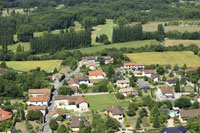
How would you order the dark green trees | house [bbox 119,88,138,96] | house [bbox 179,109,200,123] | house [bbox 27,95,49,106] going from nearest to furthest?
house [bbox 179,109,200,123] → house [bbox 27,95,49,106] → house [bbox 119,88,138,96] → the dark green trees

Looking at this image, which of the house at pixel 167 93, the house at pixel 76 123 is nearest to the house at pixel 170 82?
the house at pixel 167 93

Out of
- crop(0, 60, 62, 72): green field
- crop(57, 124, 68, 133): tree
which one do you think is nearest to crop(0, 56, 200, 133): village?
crop(57, 124, 68, 133): tree

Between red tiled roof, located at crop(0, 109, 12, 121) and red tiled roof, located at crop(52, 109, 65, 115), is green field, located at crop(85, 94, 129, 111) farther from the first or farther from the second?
red tiled roof, located at crop(0, 109, 12, 121)

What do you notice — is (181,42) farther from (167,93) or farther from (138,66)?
(167,93)

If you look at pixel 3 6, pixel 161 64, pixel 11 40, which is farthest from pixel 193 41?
pixel 3 6

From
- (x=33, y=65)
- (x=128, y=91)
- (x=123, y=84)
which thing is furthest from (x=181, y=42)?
(x=33, y=65)

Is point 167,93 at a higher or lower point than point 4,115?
higher

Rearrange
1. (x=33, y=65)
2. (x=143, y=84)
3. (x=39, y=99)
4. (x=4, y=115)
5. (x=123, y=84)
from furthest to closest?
(x=33, y=65)
(x=123, y=84)
(x=143, y=84)
(x=39, y=99)
(x=4, y=115)

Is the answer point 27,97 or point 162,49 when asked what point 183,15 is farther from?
point 27,97
